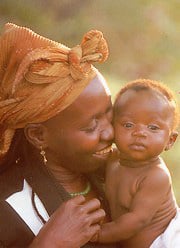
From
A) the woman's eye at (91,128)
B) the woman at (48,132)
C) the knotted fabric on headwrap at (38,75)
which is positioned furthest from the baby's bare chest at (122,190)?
the knotted fabric on headwrap at (38,75)

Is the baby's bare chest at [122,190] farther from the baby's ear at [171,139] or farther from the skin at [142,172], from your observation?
the baby's ear at [171,139]

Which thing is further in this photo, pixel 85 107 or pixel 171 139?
pixel 171 139

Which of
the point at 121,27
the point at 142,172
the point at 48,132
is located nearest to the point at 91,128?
the point at 48,132

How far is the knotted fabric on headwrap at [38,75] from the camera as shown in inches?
100

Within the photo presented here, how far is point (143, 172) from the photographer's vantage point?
2.69 meters

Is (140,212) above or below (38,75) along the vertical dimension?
below

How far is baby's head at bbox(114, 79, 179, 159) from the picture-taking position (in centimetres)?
264

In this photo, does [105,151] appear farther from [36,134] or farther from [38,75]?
[38,75]

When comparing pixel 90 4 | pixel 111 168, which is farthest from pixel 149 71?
pixel 111 168

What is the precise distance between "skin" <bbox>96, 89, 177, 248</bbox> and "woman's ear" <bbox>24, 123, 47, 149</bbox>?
269 millimetres

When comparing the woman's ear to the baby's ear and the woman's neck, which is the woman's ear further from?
the baby's ear

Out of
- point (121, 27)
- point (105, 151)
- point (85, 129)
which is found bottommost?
point (105, 151)

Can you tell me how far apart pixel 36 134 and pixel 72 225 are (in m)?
0.37

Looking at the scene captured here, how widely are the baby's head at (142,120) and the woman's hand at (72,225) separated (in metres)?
0.26
